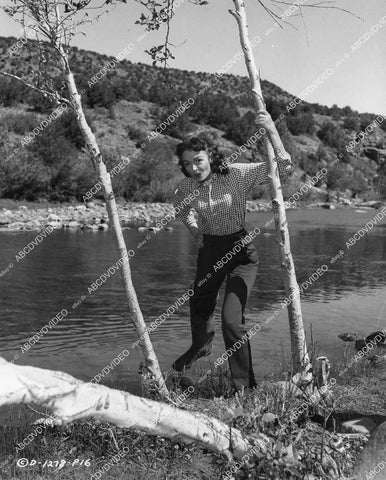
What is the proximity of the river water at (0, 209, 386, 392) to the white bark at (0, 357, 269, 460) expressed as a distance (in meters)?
2.83

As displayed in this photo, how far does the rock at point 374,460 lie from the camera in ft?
11.8

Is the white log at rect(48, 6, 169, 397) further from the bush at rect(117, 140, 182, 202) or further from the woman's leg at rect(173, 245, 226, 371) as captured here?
the bush at rect(117, 140, 182, 202)

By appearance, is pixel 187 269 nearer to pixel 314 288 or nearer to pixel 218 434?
pixel 314 288

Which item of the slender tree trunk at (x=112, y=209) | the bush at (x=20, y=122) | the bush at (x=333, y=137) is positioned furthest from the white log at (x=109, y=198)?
the bush at (x=333, y=137)

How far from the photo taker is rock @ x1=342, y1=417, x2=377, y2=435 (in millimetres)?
4430

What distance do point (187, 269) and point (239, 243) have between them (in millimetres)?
9919

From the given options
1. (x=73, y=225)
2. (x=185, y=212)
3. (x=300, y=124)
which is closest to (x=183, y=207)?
(x=185, y=212)

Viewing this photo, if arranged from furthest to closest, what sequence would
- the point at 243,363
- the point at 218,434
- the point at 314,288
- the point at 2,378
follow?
the point at 314,288
the point at 243,363
the point at 218,434
the point at 2,378

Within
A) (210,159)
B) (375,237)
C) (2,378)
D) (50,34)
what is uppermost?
(50,34)

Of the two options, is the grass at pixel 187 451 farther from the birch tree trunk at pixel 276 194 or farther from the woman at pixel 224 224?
the woman at pixel 224 224

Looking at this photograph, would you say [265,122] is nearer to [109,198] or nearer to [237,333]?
[109,198]

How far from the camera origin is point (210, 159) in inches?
215

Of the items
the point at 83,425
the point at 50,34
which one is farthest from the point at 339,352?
the point at 50,34

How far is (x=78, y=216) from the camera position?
2741 centimetres
